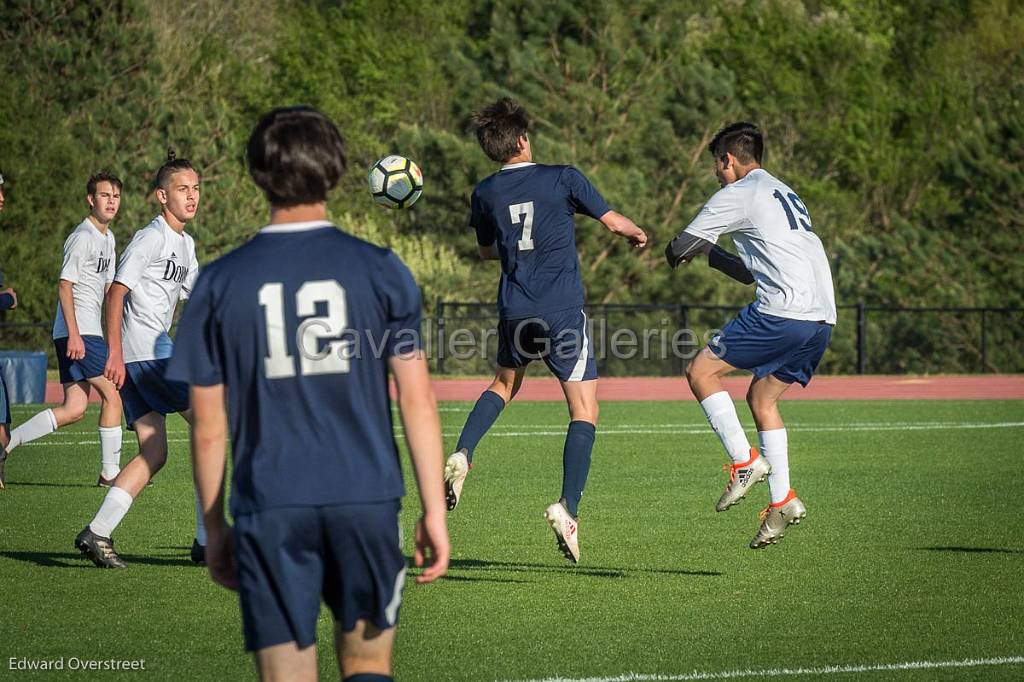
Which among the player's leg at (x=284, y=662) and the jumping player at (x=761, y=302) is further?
the jumping player at (x=761, y=302)

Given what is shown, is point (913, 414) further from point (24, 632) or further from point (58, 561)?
point (24, 632)

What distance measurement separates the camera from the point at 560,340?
8.02 m

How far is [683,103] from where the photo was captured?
127ft

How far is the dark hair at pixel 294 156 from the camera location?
3.46m

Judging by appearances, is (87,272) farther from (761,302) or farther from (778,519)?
(778,519)

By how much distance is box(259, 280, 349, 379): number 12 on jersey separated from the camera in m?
3.40

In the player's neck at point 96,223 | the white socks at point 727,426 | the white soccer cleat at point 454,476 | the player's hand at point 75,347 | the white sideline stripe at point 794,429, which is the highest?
the player's neck at point 96,223

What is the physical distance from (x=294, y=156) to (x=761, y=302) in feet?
16.3

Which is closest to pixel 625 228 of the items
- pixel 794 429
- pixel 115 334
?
pixel 115 334

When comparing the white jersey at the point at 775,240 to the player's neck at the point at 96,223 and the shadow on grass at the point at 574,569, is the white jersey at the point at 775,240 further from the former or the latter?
the player's neck at the point at 96,223

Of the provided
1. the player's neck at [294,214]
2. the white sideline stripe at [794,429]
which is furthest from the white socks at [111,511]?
the white sideline stripe at [794,429]

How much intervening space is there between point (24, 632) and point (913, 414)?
15.1m

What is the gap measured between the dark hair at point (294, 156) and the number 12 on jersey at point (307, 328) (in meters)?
0.24

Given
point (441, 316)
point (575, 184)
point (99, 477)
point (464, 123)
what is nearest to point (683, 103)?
point (464, 123)
